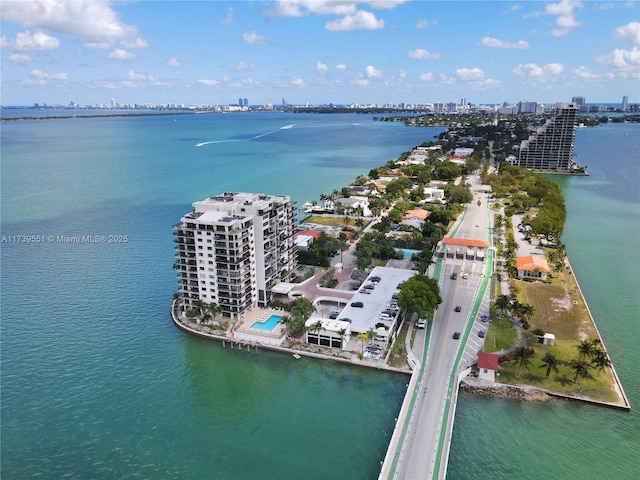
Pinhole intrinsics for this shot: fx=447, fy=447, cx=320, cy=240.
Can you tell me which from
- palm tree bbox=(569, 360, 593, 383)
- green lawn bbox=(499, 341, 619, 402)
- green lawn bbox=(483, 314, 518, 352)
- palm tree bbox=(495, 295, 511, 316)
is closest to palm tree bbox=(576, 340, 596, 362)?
palm tree bbox=(569, 360, 593, 383)

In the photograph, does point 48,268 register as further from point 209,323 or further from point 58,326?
point 209,323

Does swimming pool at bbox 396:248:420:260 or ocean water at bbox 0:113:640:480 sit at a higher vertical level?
swimming pool at bbox 396:248:420:260

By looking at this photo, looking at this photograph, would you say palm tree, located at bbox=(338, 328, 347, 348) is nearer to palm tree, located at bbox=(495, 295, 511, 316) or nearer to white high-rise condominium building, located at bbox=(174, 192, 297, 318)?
white high-rise condominium building, located at bbox=(174, 192, 297, 318)

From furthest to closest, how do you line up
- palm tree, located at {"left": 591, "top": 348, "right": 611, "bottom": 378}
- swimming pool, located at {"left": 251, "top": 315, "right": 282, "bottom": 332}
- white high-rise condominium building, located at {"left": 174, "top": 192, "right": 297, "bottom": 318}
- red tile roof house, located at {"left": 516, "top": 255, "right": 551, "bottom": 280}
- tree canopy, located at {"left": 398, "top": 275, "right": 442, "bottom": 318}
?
red tile roof house, located at {"left": 516, "top": 255, "right": 551, "bottom": 280}
swimming pool, located at {"left": 251, "top": 315, "right": 282, "bottom": 332}
white high-rise condominium building, located at {"left": 174, "top": 192, "right": 297, "bottom": 318}
tree canopy, located at {"left": 398, "top": 275, "right": 442, "bottom": 318}
palm tree, located at {"left": 591, "top": 348, "right": 611, "bottom": 378}

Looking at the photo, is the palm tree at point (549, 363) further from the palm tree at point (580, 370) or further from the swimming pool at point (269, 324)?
the swimming pool at point (269, 324)

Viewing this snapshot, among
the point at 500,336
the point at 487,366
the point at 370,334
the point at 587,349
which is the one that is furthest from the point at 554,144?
the point at 370,334

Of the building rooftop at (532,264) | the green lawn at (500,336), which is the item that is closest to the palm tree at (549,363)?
the green lawn at (500,336)

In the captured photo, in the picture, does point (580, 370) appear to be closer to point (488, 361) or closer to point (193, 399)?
point (488, 361)
